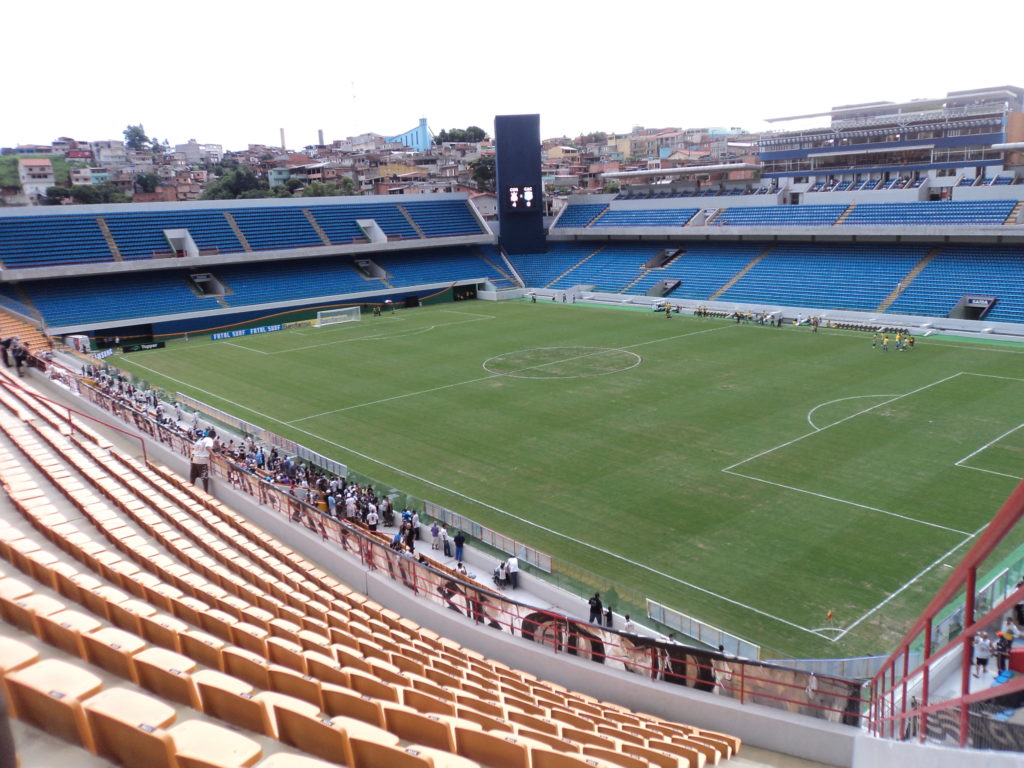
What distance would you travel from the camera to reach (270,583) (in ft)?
40.0

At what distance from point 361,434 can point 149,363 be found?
806 inches

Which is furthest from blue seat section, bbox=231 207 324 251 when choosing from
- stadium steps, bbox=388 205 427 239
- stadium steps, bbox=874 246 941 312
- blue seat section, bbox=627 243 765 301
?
stadium steps, bbox=874 246 941 312

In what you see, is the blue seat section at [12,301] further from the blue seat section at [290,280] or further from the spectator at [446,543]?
the spectator at [446,543]

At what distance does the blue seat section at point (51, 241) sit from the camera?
4988 centimetres

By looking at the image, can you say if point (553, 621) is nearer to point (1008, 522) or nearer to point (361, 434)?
point (1008, 522)

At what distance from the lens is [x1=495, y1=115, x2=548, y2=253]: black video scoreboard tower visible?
220 ft

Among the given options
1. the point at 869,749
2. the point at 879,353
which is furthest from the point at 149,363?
the point at 869,749

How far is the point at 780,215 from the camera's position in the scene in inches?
2325

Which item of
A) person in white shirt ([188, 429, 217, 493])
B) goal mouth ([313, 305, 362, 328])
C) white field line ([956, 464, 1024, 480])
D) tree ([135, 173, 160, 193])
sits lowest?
white field line ([956, 464, 1024, 480])

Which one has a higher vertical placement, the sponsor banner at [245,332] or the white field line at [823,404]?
the sponsor banner at [245,332]

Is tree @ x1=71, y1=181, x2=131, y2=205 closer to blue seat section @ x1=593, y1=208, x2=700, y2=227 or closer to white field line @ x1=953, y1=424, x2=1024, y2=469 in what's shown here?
blue seat section @ x1=593, y1=208, x2=700, y2=227

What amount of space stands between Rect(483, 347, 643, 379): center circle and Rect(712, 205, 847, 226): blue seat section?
927 inches

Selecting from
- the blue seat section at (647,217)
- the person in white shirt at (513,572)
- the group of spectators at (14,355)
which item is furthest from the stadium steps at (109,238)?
the person in white shirt at (513,572)

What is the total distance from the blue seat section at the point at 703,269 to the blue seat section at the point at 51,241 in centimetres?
A: 3867
